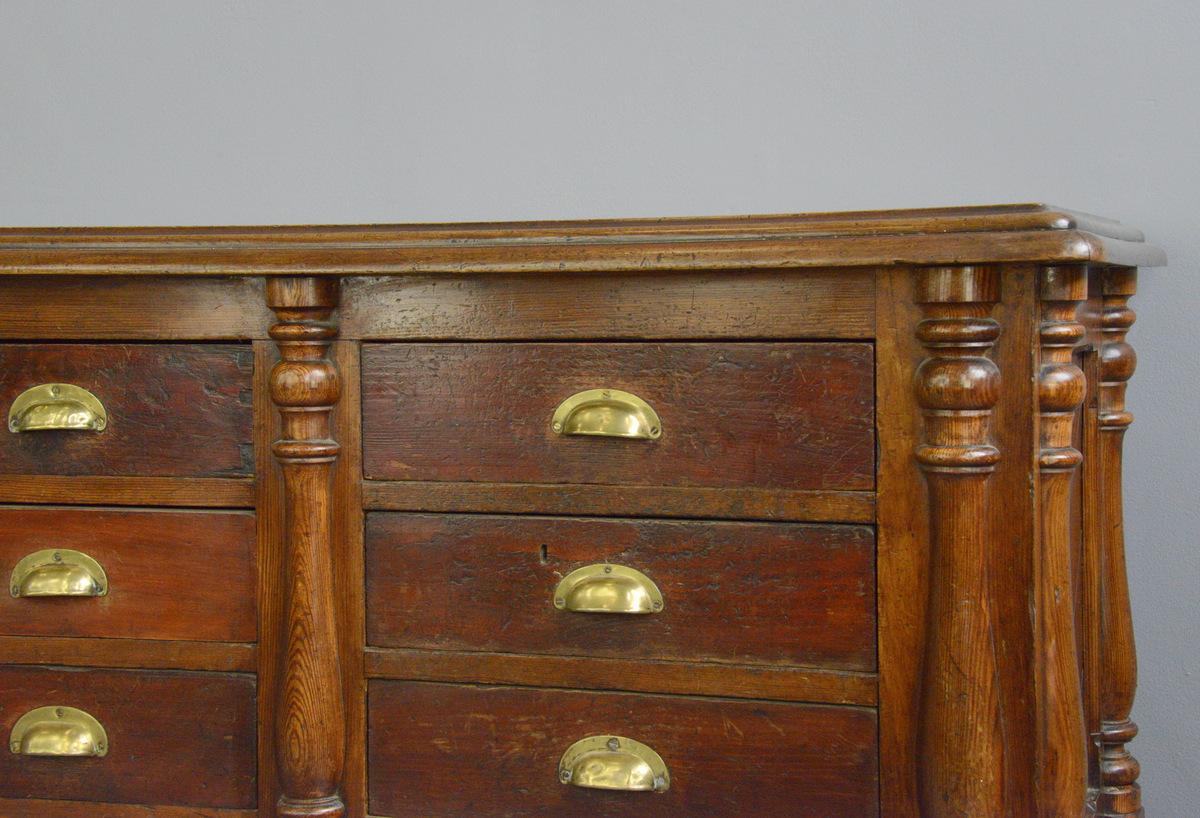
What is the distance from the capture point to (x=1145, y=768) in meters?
2.02

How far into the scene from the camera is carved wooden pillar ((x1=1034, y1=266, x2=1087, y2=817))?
4.43 ft

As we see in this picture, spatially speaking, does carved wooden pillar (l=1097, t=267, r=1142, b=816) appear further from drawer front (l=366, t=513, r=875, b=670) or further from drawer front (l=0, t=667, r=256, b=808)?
drawer front (l=0, t=667, r=256, b=808)

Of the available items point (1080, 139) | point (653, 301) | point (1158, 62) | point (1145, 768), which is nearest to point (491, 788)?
point (653, 301)

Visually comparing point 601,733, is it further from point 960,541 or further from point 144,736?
point 144,736

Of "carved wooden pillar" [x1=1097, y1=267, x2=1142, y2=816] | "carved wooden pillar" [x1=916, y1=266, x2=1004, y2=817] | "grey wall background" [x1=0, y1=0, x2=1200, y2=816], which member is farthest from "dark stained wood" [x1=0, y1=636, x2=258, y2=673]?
"carved wooden pillar" [x1=1097, y1=267, x2=1142, y2=816]

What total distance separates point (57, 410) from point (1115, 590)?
130 cm

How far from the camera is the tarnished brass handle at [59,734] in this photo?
1597 mm

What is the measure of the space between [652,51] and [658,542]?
3.18 feet

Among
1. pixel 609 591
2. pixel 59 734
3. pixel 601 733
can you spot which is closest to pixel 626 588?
pixel 609 591

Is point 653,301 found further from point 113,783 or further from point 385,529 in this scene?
point 113,783

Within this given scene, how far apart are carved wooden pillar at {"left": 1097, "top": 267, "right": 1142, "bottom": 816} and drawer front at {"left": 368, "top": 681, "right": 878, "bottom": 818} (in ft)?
1.68

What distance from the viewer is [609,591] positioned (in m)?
1.45

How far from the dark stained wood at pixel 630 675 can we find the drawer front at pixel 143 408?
11.6 inches

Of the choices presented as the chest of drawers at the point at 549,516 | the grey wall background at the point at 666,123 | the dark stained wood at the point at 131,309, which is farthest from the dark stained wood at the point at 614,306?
the grey wall background at the point at 666,123
